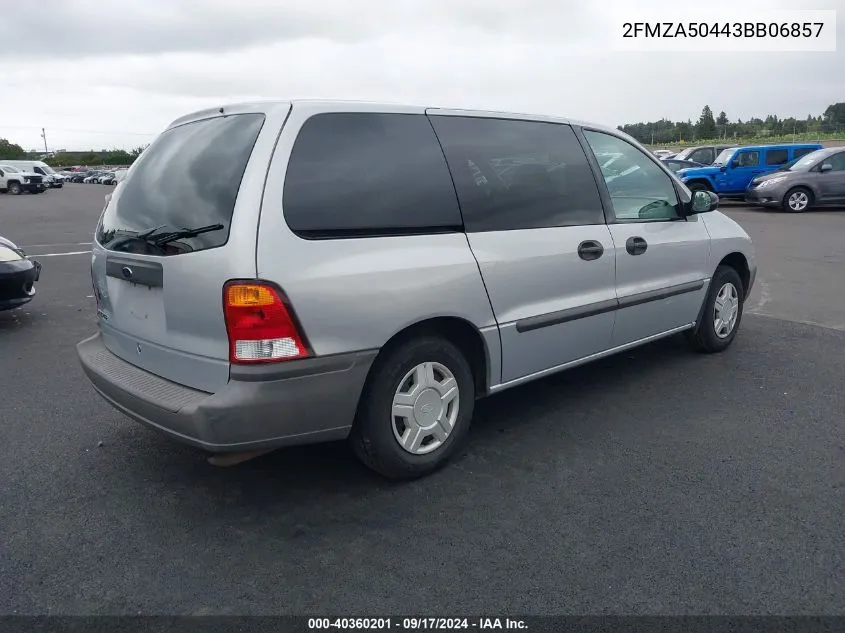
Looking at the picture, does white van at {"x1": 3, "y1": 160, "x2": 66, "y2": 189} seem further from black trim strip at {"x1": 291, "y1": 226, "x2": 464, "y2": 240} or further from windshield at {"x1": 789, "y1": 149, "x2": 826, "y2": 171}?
black trim strip at {"x1": 291, "y1": 226, "x2": 464, "y2": 240}

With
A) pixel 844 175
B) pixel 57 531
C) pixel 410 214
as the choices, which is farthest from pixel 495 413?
pixel 844 175

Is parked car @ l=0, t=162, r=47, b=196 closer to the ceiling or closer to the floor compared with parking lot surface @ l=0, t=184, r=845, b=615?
closer to the floor

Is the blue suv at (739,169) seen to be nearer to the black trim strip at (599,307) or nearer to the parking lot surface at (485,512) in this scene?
the black trim strip at (599,307)

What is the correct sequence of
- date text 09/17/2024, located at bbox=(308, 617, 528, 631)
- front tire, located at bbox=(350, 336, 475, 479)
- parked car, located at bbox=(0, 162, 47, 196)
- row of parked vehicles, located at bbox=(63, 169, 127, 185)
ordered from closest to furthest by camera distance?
date text 09/17/2024, located at bbox=(308, 617, 528, 631), front tire, located at bbox=(350, 336, 475, 479), parked car, located at bbox=(0, 162, 47, 196), row of parked vehicles, located at bbox=(63, 169, 127, 185)

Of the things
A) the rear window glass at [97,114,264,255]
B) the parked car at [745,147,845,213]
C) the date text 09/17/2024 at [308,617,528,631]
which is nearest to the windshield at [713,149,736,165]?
the parked car at [745,147,845,213]

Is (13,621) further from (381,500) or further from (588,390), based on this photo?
(588,390)

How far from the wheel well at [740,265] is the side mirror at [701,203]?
0.62 m

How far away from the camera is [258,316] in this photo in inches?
112

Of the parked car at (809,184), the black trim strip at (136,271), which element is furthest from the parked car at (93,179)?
the black trim strip at (136,271)

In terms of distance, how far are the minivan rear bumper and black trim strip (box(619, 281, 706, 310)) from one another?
200 centimetres

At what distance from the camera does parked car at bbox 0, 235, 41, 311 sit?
21.2 feet

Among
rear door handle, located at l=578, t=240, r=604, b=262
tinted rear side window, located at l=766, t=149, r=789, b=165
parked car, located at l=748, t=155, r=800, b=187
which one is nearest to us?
rear door handle, located at l=578, t=240, r=604, b=262

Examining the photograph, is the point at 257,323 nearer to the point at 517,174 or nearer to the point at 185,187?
the point at 185,187

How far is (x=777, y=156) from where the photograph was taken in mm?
19859
